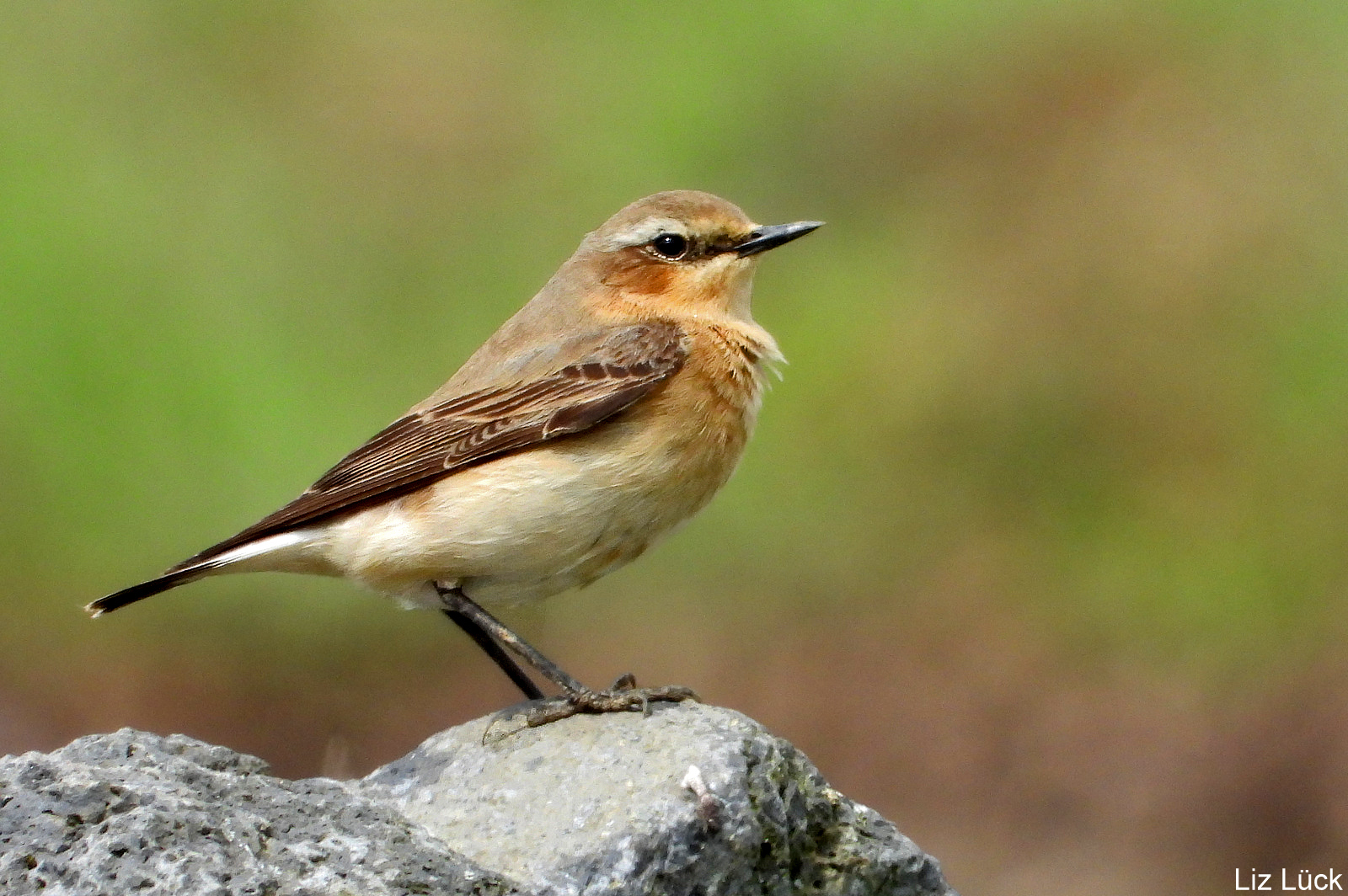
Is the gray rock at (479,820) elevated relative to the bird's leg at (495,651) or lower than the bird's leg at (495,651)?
lower

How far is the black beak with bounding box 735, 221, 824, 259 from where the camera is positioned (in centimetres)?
730

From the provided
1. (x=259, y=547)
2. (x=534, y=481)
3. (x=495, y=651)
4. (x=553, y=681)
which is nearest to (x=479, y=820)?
(x=553, y=681)

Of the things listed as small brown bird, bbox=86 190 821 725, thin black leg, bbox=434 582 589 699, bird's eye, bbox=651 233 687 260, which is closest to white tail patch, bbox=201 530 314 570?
small brown bird, bbox=86 190 821 725

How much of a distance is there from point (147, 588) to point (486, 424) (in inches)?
60.4

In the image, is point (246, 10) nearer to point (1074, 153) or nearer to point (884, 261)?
point (884, 261)

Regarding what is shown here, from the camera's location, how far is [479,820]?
5.21m

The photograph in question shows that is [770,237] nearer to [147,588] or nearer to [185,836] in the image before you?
[147,588]

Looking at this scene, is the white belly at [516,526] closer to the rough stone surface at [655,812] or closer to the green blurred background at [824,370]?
the rough stone surface at [655,812]

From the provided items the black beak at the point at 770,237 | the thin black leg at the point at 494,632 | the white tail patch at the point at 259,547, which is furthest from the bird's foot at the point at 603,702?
the black beak at the point at 770,237

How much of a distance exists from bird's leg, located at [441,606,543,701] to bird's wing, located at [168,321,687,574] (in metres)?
0.64

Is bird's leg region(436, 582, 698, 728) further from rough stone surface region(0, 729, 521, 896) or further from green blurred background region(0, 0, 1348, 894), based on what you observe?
green blurred background region(0, 0, 1348, 894)

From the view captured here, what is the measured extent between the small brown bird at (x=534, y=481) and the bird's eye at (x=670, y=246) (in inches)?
13.3

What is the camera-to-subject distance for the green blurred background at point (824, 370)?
9789 millimetres

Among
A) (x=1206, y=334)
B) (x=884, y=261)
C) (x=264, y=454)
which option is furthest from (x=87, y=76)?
(x=1206, y=334)
